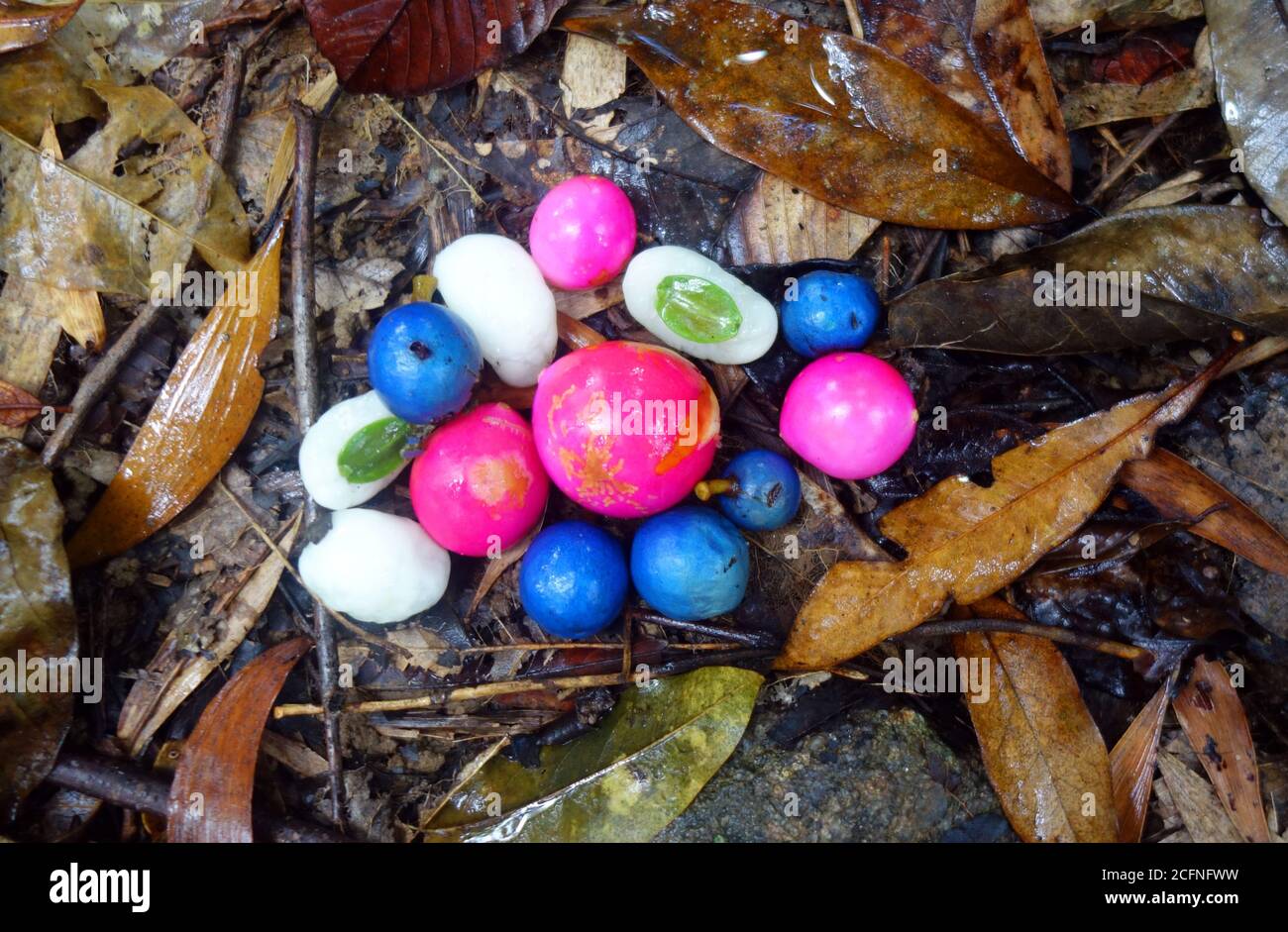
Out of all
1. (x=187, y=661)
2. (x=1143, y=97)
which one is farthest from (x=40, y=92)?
(x=1143, y=97)

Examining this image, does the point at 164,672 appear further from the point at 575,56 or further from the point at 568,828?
the point at 575,56

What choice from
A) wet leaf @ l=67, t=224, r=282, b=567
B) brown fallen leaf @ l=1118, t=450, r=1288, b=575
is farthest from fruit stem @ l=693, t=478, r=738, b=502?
wet leaf @ l=67, t=224, r=282, b=567

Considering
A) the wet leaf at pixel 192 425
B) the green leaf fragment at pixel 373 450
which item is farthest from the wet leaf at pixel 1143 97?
the wet leaf at pixel 192 425

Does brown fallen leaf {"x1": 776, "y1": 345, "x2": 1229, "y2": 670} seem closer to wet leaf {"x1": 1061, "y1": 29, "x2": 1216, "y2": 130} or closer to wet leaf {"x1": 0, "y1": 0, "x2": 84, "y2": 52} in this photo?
wet leaf {"x1": 1061, "y1": 29, "x2": 1216, "y2": 130}

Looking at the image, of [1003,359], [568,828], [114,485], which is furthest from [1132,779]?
[114,485]

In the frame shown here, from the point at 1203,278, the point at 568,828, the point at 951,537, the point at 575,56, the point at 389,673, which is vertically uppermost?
the point at 575,56

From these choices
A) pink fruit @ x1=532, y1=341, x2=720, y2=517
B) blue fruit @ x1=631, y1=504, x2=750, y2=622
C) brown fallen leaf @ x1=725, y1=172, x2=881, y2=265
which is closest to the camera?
pink fruit @ x1=532, y1=341, x2=720, y2=517
